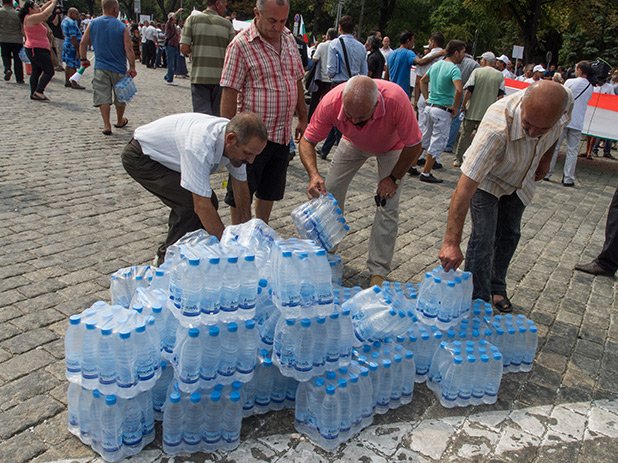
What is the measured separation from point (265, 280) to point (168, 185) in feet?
5.29

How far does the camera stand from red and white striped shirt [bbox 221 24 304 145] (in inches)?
186

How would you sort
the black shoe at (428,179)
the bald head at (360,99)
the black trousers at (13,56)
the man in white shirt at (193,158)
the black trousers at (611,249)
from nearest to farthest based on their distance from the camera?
the man in white shirt at (193,158) < the bald head at (360,99) < the black trousers at (611,249) < the black shoe at (428,179) < the black trousers at (13,56)

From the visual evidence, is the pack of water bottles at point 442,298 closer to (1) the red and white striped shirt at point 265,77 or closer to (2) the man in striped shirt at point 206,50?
(1) the red and white striped shirt at point 265,77

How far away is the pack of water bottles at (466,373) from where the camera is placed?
346 cm

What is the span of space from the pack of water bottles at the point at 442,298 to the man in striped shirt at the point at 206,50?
16.2ft

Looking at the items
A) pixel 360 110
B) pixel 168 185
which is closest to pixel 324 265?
pixel 360 110

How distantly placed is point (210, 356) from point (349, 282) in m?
2.43

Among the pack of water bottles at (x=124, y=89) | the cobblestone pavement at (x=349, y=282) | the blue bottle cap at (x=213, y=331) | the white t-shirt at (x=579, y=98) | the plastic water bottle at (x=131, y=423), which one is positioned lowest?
the cobblestone pavement at (x=349, y=282)

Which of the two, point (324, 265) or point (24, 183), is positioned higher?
point (324, 265)

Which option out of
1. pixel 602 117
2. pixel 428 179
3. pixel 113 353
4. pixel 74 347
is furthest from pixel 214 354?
pixel 602 117

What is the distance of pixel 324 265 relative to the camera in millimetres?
3072

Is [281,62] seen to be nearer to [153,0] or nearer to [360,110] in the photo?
[360,110]

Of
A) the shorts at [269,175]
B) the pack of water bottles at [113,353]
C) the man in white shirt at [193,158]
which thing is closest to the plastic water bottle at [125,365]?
the pack of water bottles at [113,353]

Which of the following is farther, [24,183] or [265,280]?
[24,183]
